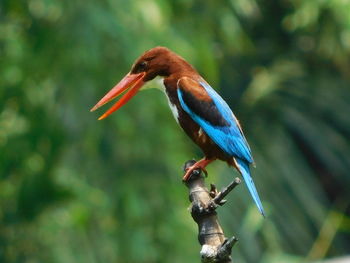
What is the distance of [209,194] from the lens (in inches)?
158

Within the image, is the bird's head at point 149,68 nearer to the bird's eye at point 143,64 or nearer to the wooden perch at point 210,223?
the bird's eye at point 143,64

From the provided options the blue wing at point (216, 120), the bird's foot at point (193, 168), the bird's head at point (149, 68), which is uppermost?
the bird's head at point (149, 68)

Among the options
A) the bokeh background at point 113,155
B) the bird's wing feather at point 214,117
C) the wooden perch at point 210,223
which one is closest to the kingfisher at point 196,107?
the bird's wing feather at point 214,117

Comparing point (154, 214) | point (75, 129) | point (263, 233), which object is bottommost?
point (263, 233)

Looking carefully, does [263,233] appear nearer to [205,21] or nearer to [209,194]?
[205,21]

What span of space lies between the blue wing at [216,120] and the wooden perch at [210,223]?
251 mm

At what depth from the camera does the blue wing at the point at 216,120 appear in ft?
14.0

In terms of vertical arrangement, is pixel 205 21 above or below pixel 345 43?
above

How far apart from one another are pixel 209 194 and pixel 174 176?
5.16 meters

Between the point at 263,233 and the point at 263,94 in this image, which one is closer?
the point at 263,233

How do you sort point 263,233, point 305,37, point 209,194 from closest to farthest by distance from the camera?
1. point 209,194
2. point 263,233
3. point 305,37

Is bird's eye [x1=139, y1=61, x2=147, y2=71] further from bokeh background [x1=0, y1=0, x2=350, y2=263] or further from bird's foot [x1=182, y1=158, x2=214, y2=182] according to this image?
bokeh background [x1=0, y1=0, x2=350, y2=263]

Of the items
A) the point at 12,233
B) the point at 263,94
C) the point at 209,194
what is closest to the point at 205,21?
the point at 263,94

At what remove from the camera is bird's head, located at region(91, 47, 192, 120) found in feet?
Result: 14.3
